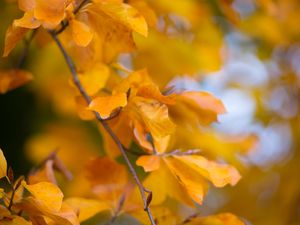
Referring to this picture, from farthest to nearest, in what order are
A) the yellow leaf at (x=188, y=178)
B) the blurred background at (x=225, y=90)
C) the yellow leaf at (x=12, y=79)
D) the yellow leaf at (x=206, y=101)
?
the blurred background at (x=225, y=90) < the yellow leaf at (x=12, y=79) < the yellow leaf at (x=206, y=101) < the yellow leaf at (x=188, y=178)

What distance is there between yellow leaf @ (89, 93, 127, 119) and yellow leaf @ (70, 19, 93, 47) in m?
0.09

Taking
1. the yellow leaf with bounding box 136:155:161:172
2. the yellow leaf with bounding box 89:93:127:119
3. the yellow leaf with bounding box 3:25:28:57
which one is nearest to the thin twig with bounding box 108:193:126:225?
the yellow leaf with bounding box 136:155:161:172

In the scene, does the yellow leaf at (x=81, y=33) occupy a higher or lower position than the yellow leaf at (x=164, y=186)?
higher

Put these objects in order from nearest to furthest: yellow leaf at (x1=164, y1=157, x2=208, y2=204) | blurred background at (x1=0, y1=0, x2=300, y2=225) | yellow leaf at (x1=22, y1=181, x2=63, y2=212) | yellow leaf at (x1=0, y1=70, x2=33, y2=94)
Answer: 1. yellow leaf at (x1=22, y1=181, x2=63, y2=212)
2. yellow leaf at (x1=164, y1=157, x2=208, y2=204)
3. yellow leaf at (x1=0, y1=70, x2=33, y2=94)
4. blurred background at (x1=0, y1=0, x2=300, y2=225)

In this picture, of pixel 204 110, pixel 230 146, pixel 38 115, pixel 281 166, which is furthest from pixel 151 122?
pixel 38 115

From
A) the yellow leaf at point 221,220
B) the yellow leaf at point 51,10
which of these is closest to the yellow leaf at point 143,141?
the yellow leaf at point 221,220

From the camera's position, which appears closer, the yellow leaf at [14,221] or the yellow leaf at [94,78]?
the yellow leaf at [14,221]

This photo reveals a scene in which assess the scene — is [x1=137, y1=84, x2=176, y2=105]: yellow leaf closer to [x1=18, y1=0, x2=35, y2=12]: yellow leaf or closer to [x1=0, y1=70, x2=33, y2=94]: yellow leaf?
[x1=18, y1=0, x2=35, y2=12]: yellow leaf

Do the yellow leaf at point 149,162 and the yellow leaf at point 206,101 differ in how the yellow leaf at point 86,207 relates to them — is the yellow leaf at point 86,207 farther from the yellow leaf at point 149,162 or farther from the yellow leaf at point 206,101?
the yellow leaf at point 206,101

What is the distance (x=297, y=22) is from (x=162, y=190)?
132 cm

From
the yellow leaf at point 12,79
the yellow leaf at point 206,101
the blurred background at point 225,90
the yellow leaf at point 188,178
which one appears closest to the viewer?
the yellow leaf at point 188,178

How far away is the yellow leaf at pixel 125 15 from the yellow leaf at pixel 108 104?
104 millimetres

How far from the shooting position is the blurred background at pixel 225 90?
1870 mm

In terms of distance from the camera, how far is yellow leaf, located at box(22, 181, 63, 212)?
0.91 metres
